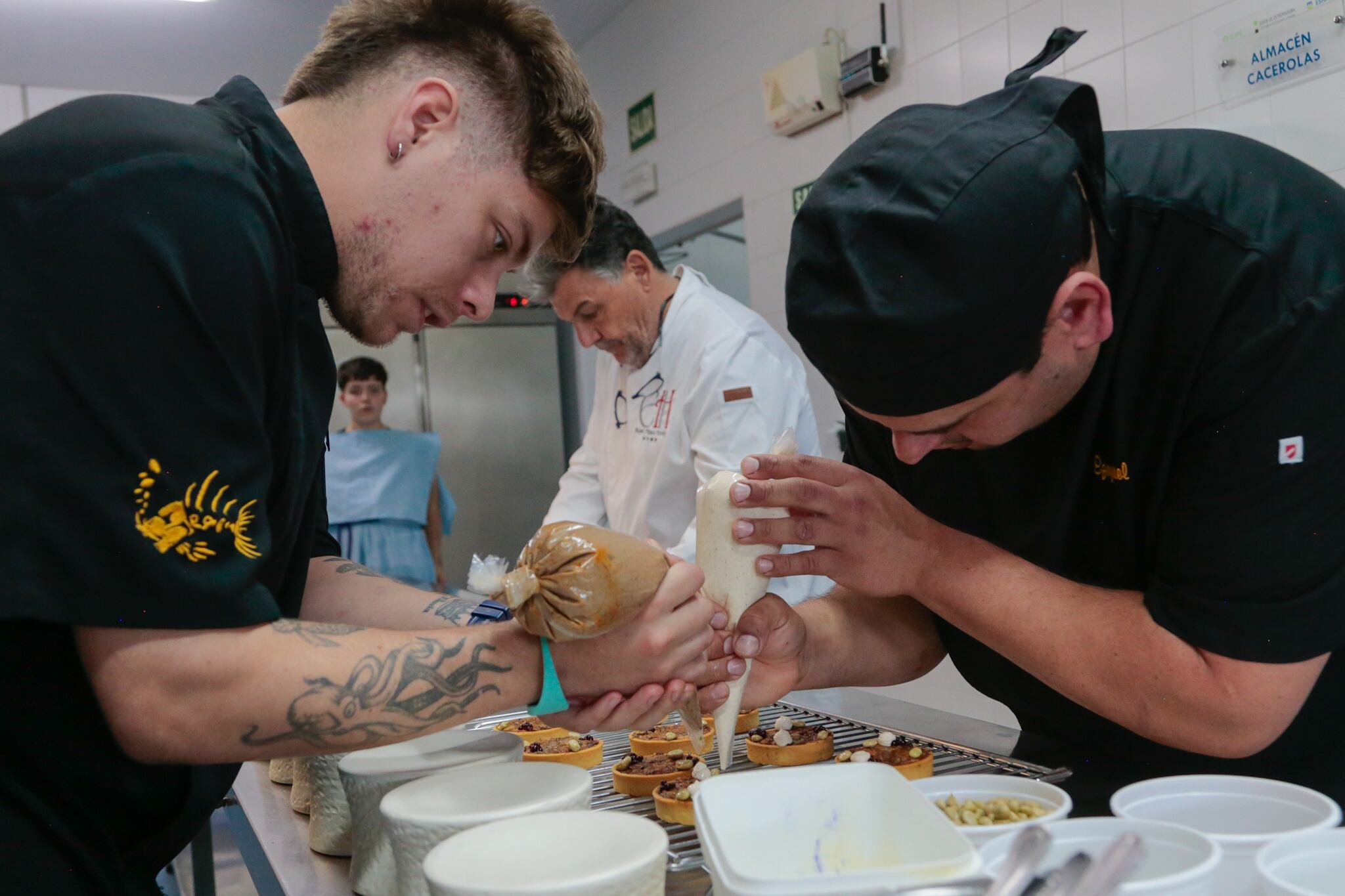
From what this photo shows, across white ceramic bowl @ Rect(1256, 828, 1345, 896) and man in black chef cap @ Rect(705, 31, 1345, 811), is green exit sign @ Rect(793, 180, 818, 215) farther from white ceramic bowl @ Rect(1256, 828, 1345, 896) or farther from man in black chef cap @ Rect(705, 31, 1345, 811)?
white ceramic bowl @ Rect(1256, 828, 1345, 896)

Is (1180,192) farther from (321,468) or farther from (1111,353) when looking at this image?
(321,468)

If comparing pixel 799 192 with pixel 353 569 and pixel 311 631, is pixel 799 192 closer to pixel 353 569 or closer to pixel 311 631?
pixel 353 569

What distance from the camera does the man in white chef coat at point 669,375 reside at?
9.87 ft

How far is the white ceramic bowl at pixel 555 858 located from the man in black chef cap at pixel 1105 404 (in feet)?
1.66

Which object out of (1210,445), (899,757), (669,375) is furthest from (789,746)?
(669,375)

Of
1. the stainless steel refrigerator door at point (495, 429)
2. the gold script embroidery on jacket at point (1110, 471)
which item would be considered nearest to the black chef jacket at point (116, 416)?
the gold script embroidery on jacket at point (1110, 471)

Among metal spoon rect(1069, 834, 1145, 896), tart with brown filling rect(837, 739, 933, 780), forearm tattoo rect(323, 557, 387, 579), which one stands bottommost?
tart with brown filling rect(837, 739, 933, 780)

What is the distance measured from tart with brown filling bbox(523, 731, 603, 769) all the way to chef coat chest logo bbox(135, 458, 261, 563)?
78 cm

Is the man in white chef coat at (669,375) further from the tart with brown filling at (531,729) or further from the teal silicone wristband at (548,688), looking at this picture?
the teal silicone wristband at (548,688)

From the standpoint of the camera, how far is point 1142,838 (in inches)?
32.4

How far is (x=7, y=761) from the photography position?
40.2 inches

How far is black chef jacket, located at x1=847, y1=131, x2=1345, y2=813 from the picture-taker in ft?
3.73

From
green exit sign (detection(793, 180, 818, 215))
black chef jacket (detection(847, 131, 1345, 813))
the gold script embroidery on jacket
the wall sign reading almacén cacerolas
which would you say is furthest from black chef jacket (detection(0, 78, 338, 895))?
green exit sign (detection(793, 180, 818, 215))

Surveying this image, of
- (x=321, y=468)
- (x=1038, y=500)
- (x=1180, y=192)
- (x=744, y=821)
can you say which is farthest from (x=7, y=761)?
(x=1180, y=192)
